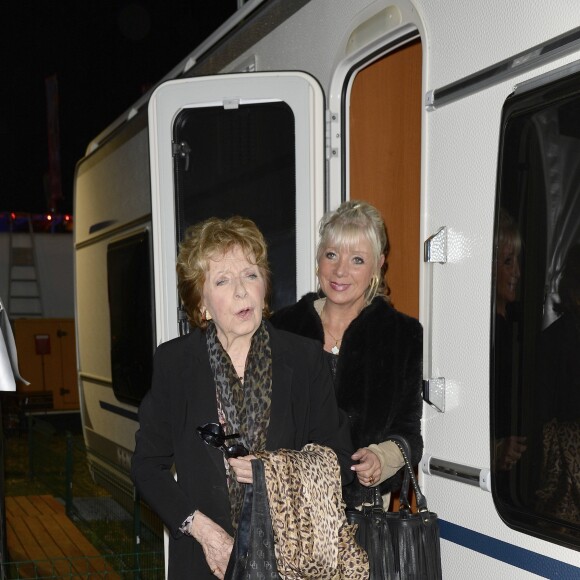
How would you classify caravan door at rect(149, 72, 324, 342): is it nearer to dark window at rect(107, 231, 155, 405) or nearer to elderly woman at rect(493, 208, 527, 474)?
elderly woman at rect(493, 208, 527, 474)

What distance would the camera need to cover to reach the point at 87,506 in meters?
7.93

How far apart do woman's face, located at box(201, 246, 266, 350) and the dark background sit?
1846cm

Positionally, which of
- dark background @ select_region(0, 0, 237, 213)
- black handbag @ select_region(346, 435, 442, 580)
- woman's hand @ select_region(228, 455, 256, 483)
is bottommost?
black handbag @ select_region(346, 435, 442, 580)

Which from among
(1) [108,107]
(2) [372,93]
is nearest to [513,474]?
(2) [372,93]

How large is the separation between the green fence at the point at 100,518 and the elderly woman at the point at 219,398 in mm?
1628

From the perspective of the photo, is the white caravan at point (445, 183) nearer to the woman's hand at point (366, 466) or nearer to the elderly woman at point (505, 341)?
the elderly woman at point (505, 341)

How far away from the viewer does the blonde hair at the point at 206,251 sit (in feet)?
7.84

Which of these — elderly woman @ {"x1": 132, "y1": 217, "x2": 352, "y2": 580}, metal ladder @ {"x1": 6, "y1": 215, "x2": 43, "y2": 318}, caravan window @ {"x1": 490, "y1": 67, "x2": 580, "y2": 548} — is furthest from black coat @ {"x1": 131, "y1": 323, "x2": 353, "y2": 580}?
metal ladder @ {"x1": 6, "y1": 215, "x2": 43, "y2": 318}

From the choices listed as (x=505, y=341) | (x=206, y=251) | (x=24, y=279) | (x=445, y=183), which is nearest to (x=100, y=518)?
(x=206, y=251)

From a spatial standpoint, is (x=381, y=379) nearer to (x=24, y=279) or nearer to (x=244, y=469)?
(x=244, y=469)

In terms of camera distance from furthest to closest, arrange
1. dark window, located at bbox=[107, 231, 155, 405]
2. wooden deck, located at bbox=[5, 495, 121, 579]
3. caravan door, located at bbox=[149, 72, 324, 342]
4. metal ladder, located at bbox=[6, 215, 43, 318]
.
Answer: metal ladder, located at bbox=[6, 215, 43, 318] → dark window, located at bbox=[107, 231, 155, 405] → wooden deck, located at bbox=[5, 495, 121, 579] → caravan door, located at bbox=[149, 72, 324, 342]

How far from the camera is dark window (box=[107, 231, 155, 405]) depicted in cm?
574

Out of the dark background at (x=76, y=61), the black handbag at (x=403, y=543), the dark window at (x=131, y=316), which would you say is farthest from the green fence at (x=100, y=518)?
the dark background at (x=76, y=61)

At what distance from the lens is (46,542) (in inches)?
240
